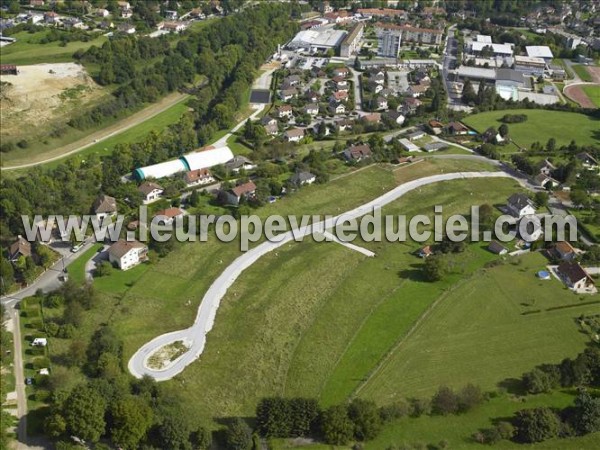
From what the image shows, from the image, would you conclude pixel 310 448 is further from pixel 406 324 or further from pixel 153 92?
pixel 153 92

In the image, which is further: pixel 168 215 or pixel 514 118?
pixel 514 118

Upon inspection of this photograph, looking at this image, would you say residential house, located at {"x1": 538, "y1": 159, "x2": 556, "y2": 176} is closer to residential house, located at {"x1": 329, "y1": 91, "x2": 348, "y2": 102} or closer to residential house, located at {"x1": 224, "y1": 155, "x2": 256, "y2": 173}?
residential house, located at {"x1": 329, "y1": 91, "x2": 348, "y2": 102}

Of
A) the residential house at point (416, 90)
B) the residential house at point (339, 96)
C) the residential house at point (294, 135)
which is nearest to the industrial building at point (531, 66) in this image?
the residential house at point (416, 90)

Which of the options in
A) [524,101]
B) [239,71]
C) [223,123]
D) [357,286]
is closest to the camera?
[357,286]

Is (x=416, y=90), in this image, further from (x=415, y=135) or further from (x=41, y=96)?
(x=41, y=96)

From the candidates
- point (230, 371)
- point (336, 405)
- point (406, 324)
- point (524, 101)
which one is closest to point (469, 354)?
point (406, 324)

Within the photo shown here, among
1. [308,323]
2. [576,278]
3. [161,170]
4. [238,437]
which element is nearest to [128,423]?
[238,437]
